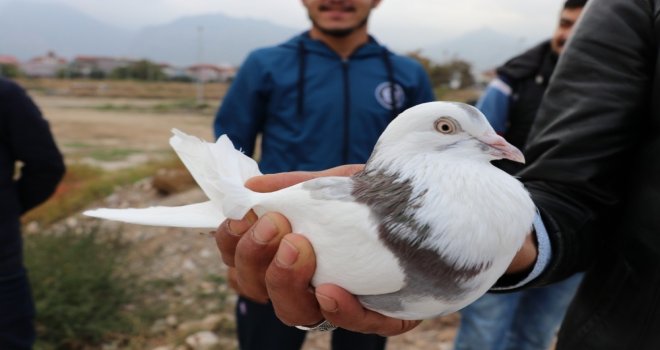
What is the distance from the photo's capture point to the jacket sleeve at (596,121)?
144 cm

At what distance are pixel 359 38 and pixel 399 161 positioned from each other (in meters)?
1.54

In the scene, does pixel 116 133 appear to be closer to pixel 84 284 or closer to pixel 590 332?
pixel 84 284

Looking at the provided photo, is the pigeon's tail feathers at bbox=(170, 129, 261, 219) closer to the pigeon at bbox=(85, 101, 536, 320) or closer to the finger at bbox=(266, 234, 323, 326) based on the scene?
the pigeon at bbox=(85, 101, 536, 320)

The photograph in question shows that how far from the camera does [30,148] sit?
2.49 metres

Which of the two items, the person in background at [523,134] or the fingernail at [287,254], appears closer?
the fingernail at [287,254]

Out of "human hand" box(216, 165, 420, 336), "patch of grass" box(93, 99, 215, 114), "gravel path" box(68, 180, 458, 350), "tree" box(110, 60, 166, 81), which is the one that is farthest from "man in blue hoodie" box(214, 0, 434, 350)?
"tree" box(110, 60, 166, 81)

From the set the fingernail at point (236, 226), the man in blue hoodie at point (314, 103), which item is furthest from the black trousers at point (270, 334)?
the fingernail at point (236, 226)

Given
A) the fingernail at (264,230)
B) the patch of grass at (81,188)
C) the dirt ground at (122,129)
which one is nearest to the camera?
the fingernail at (264,230)

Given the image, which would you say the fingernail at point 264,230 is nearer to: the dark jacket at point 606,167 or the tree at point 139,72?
the dark jacket at point 606,167

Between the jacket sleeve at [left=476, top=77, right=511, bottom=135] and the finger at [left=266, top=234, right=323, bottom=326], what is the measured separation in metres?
1.94

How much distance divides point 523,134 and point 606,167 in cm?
145

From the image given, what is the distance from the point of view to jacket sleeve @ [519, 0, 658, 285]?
1441mm

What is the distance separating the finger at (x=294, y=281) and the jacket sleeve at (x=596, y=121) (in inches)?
27.0

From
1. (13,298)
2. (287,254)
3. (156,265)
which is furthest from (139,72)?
(287,254)
